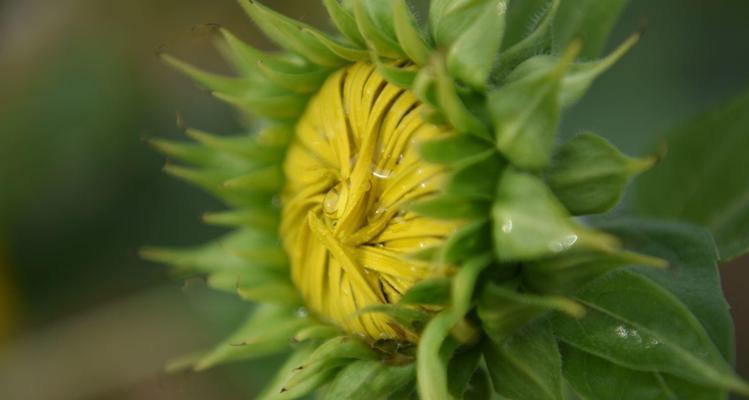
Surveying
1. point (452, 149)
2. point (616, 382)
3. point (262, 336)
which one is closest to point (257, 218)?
point (262, 336)

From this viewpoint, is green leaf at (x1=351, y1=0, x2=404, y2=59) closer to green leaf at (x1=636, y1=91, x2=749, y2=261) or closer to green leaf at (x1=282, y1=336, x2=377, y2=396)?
green leaf at (x1=282, y1=336, x2=377, y2=396)

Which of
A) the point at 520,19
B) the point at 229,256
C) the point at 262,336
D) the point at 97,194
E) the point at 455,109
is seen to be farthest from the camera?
the point at 97,194

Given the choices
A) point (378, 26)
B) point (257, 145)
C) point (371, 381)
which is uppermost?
point (378, 26)

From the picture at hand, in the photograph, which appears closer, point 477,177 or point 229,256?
point 477,177

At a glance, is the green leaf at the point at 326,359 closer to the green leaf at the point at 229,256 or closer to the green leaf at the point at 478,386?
the green leaf at the point at 478,386

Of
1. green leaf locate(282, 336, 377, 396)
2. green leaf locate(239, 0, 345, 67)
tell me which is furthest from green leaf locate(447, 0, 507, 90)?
green leaf locate(282, 336, 377, 396)

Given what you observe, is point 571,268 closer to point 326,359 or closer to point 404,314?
point 404,314

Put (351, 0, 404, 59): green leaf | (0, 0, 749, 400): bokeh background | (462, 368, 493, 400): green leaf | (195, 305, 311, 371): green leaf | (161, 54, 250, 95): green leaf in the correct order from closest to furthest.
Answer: (351, 0, 404, 59): green leaf, (462, 368, 493, 400): green leaf, (195, 305, 311, 371): green leaf, (161, 54, 250, 95): green leaf, (0, 0, 749, 400): bokeh background
